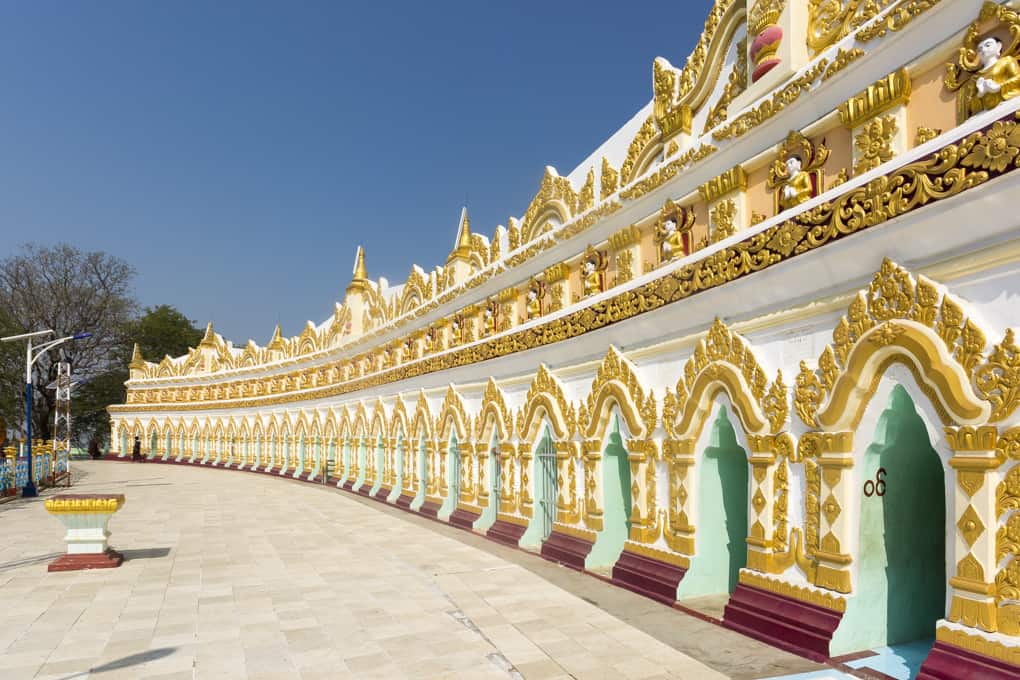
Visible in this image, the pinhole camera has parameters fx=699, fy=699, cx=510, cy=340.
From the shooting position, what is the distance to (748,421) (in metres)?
6.70

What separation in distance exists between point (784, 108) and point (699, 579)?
16.3 ft

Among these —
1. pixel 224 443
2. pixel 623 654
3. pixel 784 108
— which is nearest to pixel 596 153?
pixel 784 108

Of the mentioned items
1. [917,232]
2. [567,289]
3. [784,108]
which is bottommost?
[917,232]

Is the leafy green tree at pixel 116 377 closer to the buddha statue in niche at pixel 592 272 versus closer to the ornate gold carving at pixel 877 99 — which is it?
the buddha statue in niche at pixel 592 272

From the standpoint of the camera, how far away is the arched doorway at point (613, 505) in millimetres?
9531

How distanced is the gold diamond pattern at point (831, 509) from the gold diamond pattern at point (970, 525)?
1082 millimetres

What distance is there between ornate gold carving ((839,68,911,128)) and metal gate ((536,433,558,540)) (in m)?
6.68

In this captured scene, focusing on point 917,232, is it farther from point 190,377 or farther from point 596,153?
point 190,377

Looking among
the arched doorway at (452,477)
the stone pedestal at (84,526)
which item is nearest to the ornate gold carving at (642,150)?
the arched doorway at (452,477)

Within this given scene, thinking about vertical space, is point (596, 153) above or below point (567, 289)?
above

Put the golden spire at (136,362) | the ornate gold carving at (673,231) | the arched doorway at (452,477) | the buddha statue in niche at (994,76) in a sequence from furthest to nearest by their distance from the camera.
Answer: the golden spire at (136,362) → the arched doorway at (452,477) → the ornate gold carving at (673,231) → the buddha statue in niche at (994,76)

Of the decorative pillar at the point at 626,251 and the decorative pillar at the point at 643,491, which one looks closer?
the decorative pillar at the point at 643,491

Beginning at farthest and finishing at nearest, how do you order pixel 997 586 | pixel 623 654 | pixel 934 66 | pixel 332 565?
pixel 332 565, pixel 623 654, pixel 934 66, pixel 997 586

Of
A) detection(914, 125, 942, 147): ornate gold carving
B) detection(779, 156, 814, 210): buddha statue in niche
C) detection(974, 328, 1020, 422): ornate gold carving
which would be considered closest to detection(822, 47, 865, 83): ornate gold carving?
detection(779, 156, 814, 210): buddha statue in niche
